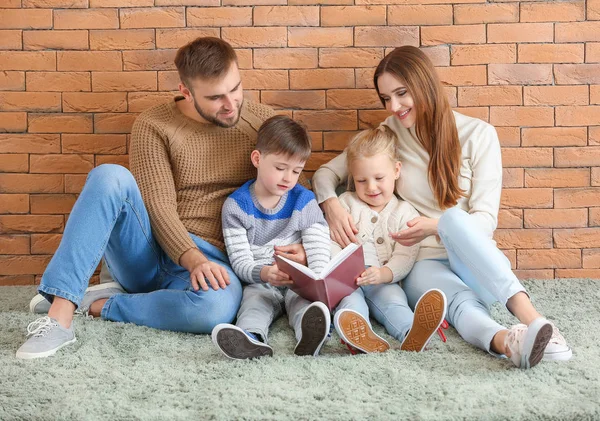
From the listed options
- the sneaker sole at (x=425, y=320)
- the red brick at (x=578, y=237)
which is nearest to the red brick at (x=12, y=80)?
the sneaker sole at (x=425, y=320)

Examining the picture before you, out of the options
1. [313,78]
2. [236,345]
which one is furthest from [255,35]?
[236,345]

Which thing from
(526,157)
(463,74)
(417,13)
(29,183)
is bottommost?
(29,183)

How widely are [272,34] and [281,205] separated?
844 millimetres

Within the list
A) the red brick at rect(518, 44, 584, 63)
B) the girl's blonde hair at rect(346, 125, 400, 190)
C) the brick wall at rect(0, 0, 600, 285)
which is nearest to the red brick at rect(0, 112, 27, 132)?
the brick wall at rect(0, 0, 600, 285)

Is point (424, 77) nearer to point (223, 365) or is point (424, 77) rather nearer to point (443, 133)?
point (443, 133)

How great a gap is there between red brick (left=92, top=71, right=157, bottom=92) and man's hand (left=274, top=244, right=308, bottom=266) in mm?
1003

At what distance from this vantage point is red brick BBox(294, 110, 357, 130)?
2812mm

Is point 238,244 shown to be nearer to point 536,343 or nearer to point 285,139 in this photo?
point 285,139

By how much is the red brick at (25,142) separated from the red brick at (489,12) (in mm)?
1782

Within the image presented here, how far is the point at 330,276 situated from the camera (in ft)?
6.56

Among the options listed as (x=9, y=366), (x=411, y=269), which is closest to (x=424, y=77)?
(x=411, y=269)

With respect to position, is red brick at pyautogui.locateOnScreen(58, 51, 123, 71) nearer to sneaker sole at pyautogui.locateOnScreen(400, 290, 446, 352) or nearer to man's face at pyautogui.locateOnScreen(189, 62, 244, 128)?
man's face at pyautogui.locateOnScreen(189, 62, 244, 128)

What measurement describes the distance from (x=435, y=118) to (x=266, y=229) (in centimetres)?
74

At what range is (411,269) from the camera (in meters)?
2.37
